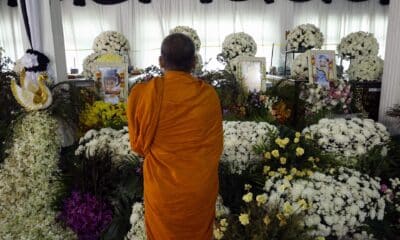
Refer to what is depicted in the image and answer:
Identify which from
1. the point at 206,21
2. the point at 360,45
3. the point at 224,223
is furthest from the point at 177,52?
the point at 206,21

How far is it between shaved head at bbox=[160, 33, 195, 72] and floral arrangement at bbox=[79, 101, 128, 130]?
4.00ft

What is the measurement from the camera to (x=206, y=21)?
26.5 feet

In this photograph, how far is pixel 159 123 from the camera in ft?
4.82

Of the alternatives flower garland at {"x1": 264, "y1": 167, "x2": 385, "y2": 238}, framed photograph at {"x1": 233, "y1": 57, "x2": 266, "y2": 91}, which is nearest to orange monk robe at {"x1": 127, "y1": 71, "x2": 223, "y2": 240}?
Result: flower garland at {"x1": 264, "y1": 167, "x2": 385, "y2": 238}

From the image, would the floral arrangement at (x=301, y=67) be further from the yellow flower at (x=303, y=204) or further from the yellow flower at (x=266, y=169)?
the yellow flower at (x=303, y=204)

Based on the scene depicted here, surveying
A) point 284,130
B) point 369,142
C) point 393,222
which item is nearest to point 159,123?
point 284,130

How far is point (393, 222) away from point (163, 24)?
6.81m

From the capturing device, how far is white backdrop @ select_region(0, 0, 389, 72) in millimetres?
7441

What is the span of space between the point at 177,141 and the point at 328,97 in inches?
59.8

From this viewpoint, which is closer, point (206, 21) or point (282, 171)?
point (282, 171)

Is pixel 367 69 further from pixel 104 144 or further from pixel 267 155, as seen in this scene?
pixel 104 144

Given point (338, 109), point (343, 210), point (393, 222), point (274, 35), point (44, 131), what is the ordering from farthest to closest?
point (274, 35), point (338, 109), point (44, 131), point (393, 222), point (343, 210)

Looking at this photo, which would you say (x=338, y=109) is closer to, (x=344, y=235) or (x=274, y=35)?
(x=344, y=235)

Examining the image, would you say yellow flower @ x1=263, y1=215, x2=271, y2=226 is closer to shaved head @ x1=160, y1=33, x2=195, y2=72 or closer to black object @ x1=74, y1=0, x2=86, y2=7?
shaved head @ x1=160, y1=33, x2=195, y2=72
